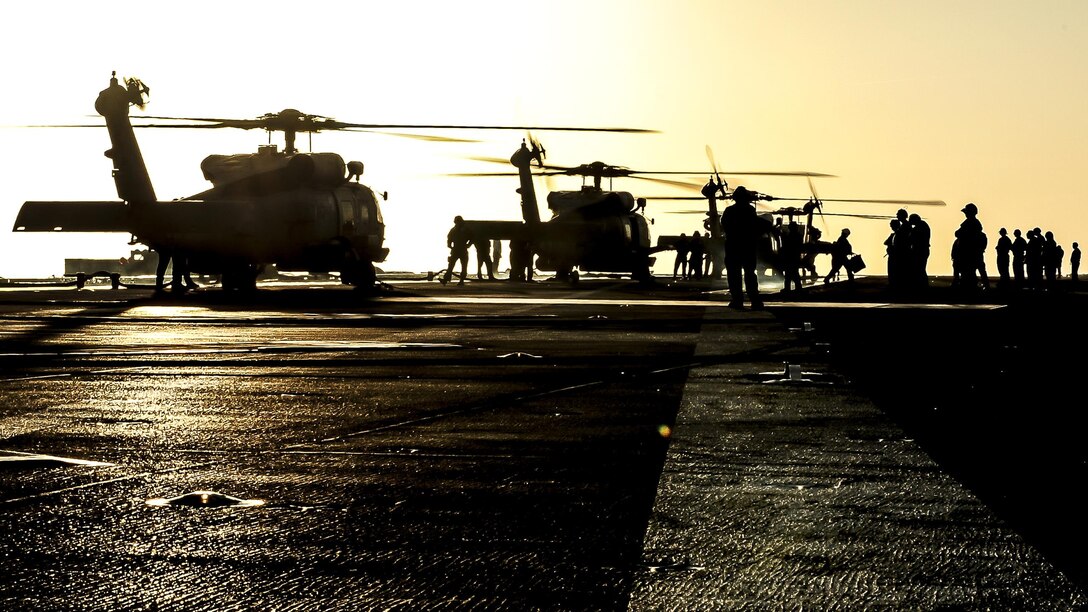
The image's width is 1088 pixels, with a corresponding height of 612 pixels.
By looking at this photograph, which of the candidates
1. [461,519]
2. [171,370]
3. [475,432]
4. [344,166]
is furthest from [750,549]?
[344,166]

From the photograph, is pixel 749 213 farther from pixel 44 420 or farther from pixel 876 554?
pixel 876 554

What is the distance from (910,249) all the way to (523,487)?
36903mm

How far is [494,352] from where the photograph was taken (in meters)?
13.7

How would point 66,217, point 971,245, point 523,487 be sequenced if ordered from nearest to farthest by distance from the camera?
point 523,487 → point 66,217 → point 971,245

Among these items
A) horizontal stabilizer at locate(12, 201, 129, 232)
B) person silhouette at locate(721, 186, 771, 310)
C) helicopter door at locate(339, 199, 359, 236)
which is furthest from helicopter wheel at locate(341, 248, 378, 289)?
person silhouette at locate(721, 186, 771, 310)

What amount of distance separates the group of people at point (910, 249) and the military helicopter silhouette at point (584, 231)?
11712 mm

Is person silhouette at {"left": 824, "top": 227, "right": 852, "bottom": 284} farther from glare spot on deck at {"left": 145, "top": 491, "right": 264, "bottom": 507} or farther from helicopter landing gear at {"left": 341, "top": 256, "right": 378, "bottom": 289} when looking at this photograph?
glare spot on deck at {"left": 145, "top": 491, "right": 264, "bottom": 507}

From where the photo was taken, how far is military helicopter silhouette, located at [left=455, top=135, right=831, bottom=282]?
2067 inches

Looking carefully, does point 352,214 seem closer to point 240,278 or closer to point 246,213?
point 240,278

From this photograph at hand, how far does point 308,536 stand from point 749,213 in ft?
65.2

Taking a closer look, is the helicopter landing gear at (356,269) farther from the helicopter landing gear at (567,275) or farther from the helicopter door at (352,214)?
the helicopter landing gear at (567,275)

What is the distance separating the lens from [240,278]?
34.5m

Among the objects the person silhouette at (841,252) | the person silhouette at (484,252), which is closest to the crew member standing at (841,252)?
the person silhouette at (841,252)

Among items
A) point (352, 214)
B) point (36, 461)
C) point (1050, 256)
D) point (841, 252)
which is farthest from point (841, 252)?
point (36, 461)
